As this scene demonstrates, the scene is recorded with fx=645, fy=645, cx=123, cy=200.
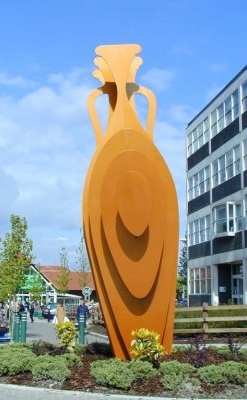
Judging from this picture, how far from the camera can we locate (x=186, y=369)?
373 inches

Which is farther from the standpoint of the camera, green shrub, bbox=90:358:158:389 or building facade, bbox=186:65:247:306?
building facade, bbox=186:65:247:306

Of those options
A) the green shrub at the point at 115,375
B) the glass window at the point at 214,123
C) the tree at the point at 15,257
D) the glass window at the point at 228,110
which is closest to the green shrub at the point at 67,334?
the green shrub at the point at 115,375

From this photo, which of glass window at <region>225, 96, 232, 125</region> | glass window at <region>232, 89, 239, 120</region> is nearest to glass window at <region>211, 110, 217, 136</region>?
glass window at <region>225, 96, 232, 125</region>

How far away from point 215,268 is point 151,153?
31.1m

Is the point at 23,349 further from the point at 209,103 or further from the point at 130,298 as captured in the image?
the point at 209,103

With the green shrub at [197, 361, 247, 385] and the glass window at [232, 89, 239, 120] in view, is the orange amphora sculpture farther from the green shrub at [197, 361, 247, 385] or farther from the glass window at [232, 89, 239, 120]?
the glass window at [232, 89, 239, 120]

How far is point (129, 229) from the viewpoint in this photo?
11250 mm

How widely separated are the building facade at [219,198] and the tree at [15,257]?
495 inches

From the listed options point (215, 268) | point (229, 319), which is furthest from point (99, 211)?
point (215, 268)

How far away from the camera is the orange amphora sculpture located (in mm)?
11320

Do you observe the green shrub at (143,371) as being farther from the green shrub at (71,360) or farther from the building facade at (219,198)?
the building facade at (219,198)

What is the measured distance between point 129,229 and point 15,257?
19.1 meters

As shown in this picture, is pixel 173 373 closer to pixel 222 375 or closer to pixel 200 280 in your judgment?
pixel 222 375

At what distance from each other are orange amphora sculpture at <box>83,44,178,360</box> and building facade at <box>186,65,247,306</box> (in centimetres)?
2439
